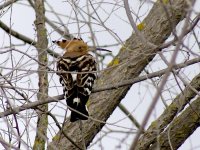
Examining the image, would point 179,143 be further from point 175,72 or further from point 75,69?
point 175,72

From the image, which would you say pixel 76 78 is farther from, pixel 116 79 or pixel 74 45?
pixel 116 79

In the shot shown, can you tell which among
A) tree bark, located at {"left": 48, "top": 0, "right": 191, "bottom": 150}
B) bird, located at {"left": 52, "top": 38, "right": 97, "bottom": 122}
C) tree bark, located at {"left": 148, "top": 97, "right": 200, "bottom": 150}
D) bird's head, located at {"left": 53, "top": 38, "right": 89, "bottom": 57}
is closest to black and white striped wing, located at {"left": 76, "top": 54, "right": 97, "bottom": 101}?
bird, located at {"left": 52, "top": 38, "right": 97, "bottom": 122}

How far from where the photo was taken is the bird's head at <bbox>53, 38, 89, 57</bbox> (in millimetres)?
6105

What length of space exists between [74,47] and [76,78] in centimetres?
69

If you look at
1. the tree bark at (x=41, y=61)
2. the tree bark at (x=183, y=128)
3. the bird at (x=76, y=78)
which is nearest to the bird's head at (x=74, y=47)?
the bird at (x=76, y=78)

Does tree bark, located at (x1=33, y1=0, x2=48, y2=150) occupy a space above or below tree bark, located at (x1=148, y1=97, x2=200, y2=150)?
above

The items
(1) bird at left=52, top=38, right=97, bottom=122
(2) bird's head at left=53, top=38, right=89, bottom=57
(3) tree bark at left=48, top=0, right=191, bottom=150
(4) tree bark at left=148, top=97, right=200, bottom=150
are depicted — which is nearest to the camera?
(1) bird at left=52, top=38, right=97, bottom=122

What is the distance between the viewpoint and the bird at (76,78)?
5.48 metres

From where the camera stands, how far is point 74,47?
6188 mm

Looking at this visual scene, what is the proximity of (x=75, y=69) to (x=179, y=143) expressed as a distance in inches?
59.6

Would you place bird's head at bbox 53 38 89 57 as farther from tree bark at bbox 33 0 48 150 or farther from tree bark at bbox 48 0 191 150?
tree bark at bbox 48 0 191 150

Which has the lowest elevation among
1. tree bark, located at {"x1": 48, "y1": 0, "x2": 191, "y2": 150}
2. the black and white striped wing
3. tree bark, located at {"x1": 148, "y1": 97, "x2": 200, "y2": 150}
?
tree bark, located at {"x1": 148, "y1": 97, "x2": 200, "y2": 150}

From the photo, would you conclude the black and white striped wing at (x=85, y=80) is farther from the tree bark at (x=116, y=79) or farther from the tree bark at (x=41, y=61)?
the tree bark at (x=116, y=79)

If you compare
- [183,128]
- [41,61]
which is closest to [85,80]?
[41,61]
